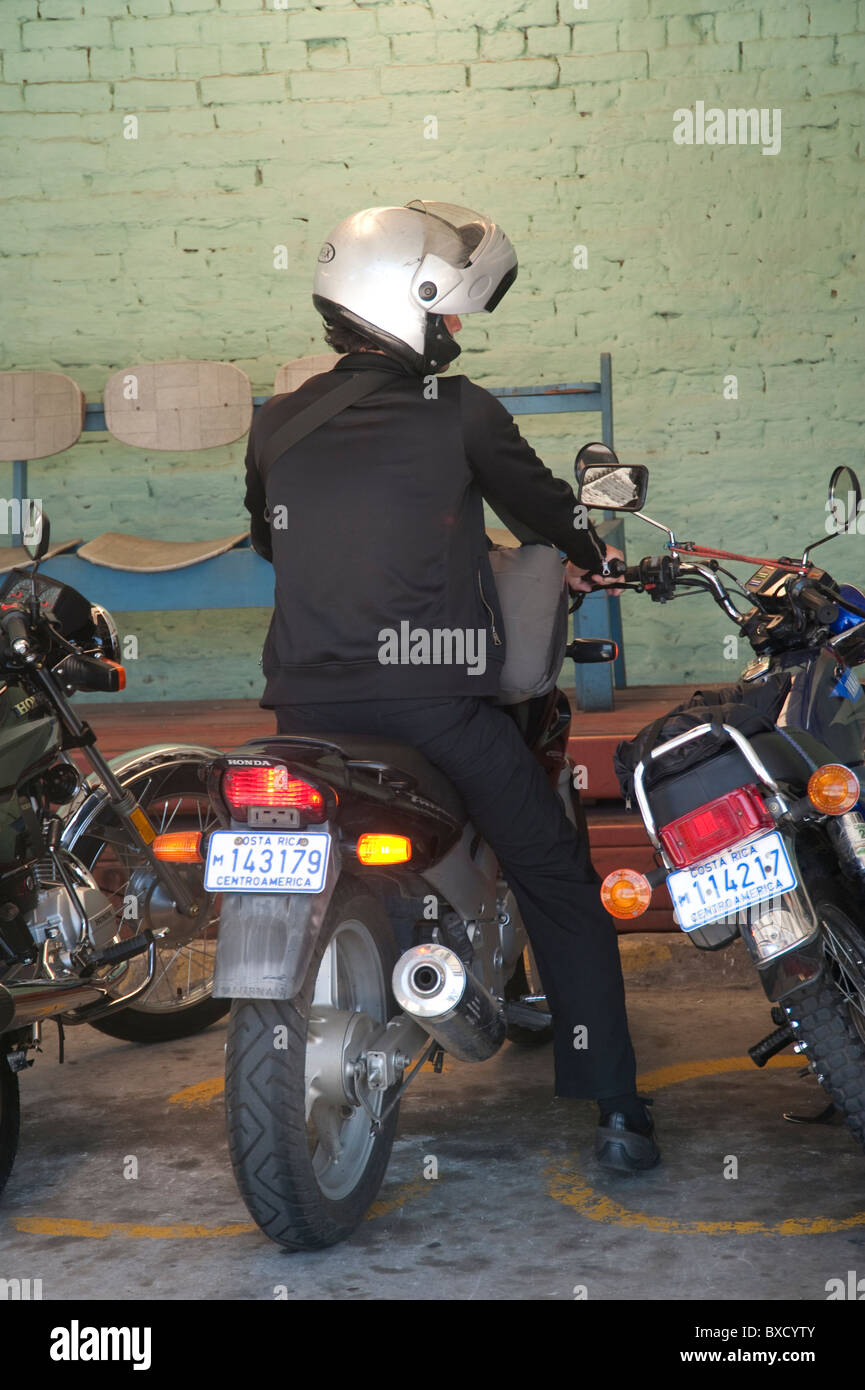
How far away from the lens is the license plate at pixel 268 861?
2.38 meters

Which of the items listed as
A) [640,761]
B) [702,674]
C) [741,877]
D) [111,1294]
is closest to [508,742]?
[640,761]

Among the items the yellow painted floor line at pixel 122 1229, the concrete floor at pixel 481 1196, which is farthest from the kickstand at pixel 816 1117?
the yellow painted floor line at pixel 122 1229

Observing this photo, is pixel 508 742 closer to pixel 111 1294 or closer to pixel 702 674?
pixel 111 1294

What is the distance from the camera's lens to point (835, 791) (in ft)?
7.71

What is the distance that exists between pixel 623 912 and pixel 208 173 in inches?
197

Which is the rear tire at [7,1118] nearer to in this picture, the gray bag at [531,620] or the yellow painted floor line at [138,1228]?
the yellow painted floor line at [138,1228]

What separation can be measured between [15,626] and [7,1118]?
99 cm

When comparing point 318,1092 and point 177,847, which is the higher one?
point 177,847

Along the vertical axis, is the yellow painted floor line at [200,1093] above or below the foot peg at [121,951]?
below

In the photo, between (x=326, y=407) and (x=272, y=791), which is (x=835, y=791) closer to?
(x=272, y=791)

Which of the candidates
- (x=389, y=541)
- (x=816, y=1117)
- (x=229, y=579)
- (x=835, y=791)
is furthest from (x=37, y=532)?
(x=816, y=1117)

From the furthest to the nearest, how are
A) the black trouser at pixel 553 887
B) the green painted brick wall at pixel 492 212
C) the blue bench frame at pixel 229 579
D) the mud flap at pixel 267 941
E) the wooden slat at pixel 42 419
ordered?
the green painted brick wall at pixel 492 212, the wooden slat at pixel 42 419, the blue bench frame at pixel 229 579, the black trouser at pixel 553 887, the mud flap at pixel 267 941

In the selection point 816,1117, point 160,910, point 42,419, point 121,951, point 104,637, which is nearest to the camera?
point 816,1117

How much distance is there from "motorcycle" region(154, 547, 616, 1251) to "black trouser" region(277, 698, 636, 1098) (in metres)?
0.07
